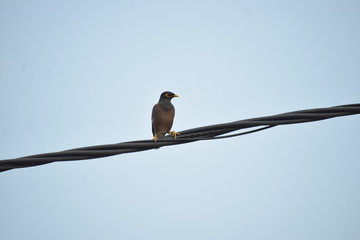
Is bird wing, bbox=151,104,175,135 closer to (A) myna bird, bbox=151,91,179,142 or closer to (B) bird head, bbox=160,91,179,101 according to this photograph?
(A) myna bird, bbox=151,91,179,142

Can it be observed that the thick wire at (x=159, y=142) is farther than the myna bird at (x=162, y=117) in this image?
No

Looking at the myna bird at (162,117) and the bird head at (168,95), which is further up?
the bird head at (168,95)

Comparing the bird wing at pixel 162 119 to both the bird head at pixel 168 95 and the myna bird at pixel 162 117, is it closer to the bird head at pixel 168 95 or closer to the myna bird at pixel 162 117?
the myna bird at pixel 162 117

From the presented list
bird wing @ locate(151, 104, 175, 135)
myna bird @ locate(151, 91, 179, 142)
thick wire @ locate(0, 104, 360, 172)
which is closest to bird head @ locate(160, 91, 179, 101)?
myna bird @ locate(151, 91, 179, 142)

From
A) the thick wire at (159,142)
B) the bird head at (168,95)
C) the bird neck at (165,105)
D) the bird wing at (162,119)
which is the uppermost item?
the bird head at (168,95)

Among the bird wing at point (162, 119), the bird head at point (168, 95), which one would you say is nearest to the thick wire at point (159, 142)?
the bird wing at point (162, 119)

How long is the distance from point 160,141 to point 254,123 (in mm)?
647

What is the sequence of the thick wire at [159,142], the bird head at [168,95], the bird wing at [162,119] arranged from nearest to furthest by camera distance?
the thick wire at [159,142], the bird wing at [162,119], the bird head at [168,95]

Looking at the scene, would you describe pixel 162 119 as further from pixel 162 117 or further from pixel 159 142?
pixel 159 142

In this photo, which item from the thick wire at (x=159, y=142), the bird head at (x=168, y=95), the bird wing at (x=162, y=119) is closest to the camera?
the thick wire at (x=159, y=142)

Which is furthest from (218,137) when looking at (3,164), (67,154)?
(3,164)

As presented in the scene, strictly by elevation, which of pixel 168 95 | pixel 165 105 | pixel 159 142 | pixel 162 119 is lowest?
pixel 159 142

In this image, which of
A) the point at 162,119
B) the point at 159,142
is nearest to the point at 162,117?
the point at 162,119

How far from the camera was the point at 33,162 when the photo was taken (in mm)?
2973
